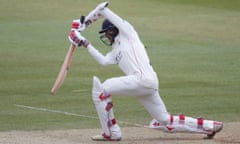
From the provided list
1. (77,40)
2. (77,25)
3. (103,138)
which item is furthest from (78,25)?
(103,138)

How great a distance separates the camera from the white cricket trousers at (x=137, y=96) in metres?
12.8

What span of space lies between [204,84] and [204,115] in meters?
3.65

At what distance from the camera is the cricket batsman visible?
12.8 metres

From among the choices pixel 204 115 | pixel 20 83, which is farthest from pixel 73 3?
pixel 204 115

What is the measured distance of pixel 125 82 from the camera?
41.8 ft

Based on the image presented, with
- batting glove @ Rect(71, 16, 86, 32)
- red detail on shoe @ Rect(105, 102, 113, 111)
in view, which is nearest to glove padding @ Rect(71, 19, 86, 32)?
batting glove @ Rect(71, 16, 86, 32)

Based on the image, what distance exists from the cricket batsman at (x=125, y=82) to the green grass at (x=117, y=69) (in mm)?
1699

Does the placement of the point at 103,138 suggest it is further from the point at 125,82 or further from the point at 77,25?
the point at 77,25

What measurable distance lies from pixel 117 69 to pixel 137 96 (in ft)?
28.0

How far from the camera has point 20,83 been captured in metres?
19.0

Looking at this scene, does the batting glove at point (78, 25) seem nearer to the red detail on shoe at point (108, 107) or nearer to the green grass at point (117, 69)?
the red detail on shoe at point (108, 107)

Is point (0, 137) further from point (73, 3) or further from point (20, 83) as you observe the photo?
point (73, 3)

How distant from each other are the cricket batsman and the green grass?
5.57 ft

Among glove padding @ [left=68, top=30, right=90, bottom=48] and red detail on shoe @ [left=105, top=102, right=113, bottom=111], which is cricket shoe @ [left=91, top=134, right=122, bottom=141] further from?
glove padding @ [left=68, top=30, right=90, bottom=48]
